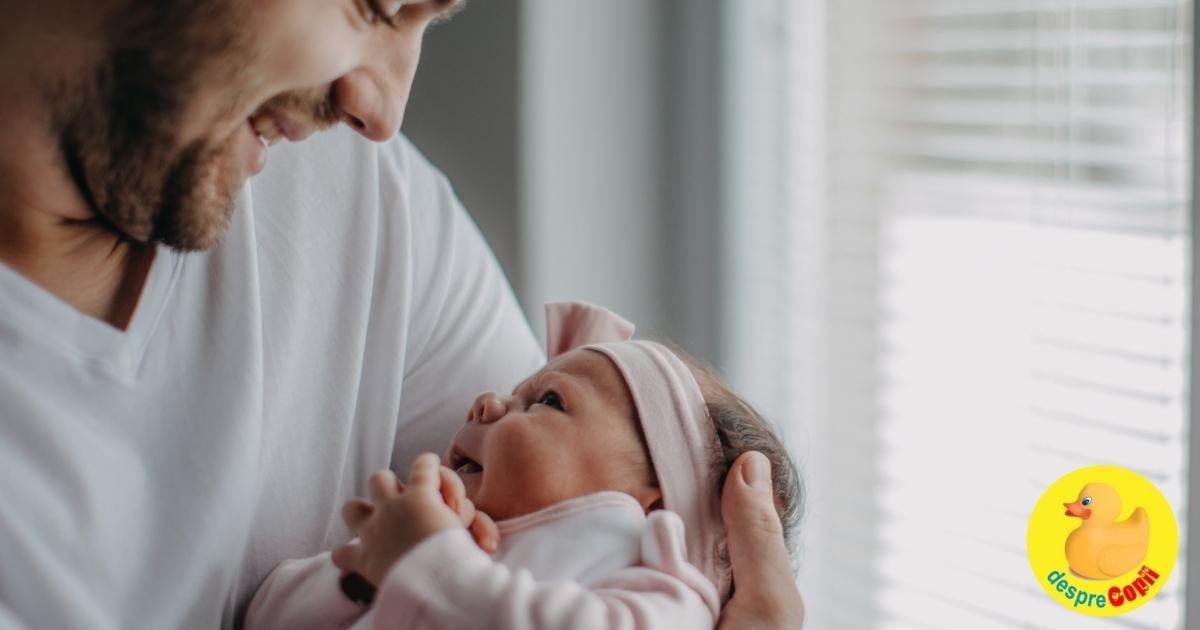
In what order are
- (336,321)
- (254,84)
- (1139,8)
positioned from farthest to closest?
(1139,8), (336,321), (254,84)

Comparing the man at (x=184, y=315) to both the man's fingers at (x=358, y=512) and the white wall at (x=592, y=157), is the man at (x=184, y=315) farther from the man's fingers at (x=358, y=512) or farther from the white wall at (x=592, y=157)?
the white wall at (x=592, y=157)

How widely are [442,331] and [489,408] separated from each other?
0.25 m

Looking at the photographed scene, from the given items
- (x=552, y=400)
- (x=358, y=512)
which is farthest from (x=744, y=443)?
(x=358, y=512)

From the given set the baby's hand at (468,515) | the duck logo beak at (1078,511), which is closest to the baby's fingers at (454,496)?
the baby's hand at (468,515)

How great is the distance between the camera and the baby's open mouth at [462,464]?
131 centimetres

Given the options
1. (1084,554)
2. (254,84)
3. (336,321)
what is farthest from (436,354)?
(1084,554)

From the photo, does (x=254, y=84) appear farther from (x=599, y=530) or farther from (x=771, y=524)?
(x=771, y=524)

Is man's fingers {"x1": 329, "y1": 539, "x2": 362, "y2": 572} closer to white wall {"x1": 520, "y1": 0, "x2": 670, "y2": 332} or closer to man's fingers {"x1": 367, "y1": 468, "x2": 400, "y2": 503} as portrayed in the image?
man's fingers {"x1": 367, "y1": 468, "x2": 400, "y2": 503}

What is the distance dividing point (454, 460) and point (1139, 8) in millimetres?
1139

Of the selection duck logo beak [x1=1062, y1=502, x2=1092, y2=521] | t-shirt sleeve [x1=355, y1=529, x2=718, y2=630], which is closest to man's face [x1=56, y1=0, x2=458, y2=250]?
t-shirt sleeve [x1=355, y1=529, x2=718, y2=630]

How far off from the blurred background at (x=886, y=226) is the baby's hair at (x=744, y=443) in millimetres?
509

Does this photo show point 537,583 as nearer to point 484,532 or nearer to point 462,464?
point 484,532

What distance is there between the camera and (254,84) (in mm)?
1184

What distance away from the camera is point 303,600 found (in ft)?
4.00
